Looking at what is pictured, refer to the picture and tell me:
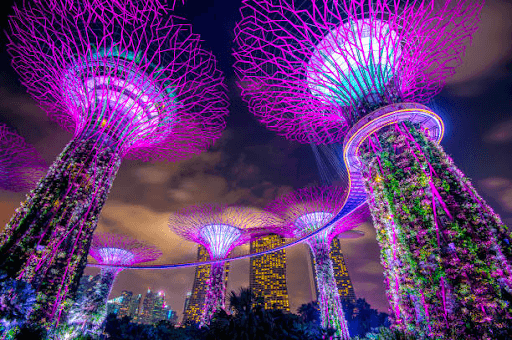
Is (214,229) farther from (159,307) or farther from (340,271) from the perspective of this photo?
(159,307)

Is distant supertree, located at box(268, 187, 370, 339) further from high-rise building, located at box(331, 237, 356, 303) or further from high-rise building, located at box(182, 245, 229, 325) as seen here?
high-rise building, located at box(182, 245, 229, 325)

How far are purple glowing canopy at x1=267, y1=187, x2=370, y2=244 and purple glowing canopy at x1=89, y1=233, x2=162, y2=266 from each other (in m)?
16.0

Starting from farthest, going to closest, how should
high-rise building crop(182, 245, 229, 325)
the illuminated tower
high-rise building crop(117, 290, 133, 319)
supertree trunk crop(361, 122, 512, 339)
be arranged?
high-rise building crop(117, 290, 133, 319), the illuminated tower, high-rise building crop(182, 245, 229, 325), supertree trunk crop(361, 122, 512, 339)

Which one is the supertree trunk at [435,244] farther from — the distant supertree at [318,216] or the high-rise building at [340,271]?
the high-rise building at [340,271]

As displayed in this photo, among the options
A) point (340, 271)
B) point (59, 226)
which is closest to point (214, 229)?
point (59, 226)

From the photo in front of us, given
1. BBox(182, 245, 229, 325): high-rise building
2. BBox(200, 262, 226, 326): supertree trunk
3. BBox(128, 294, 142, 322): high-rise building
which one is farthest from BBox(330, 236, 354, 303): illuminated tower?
BBox(128, 294, 142, 322): high-rise building

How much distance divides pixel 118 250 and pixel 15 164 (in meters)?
13.6

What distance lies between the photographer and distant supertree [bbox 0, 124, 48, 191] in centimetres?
1858

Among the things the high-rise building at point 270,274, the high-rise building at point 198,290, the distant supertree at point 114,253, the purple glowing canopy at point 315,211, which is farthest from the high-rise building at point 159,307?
the purple glowing canopy at point 315,211

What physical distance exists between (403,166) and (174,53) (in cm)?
1154

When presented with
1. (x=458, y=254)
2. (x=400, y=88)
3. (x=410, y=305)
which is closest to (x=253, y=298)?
(x=410, y=305)

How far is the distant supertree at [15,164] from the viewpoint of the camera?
61.0 feet

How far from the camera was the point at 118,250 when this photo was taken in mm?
28438

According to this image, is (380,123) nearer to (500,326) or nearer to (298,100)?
(298,100)
